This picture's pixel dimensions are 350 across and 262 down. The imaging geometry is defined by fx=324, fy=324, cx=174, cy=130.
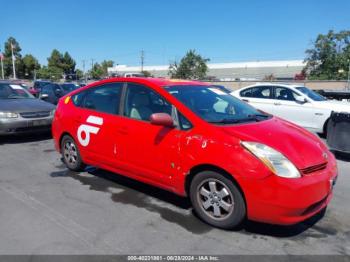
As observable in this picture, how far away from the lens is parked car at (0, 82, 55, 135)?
302 inches

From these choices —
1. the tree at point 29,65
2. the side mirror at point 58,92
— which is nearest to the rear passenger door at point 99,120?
the side mirror at point 58,92

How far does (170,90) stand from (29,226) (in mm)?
2280

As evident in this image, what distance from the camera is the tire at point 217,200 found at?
332cm

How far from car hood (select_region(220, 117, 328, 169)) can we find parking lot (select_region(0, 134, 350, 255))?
0.80m

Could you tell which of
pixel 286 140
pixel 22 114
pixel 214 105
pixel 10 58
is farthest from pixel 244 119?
pixel 10 58

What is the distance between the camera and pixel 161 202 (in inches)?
168

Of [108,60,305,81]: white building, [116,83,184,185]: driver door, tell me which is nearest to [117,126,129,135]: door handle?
[116,83,184,185]: driver door

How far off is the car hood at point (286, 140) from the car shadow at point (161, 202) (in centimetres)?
80

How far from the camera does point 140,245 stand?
3.20 m

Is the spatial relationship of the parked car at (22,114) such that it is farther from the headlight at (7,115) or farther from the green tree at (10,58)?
the green tree at (10,58)

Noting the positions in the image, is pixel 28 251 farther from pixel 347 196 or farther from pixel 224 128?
pixel 347 196

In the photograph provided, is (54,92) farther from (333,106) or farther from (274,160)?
(274,160)

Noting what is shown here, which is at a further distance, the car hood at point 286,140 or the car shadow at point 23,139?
the car shadow at point 23,139

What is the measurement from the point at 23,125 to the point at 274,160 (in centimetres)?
654
